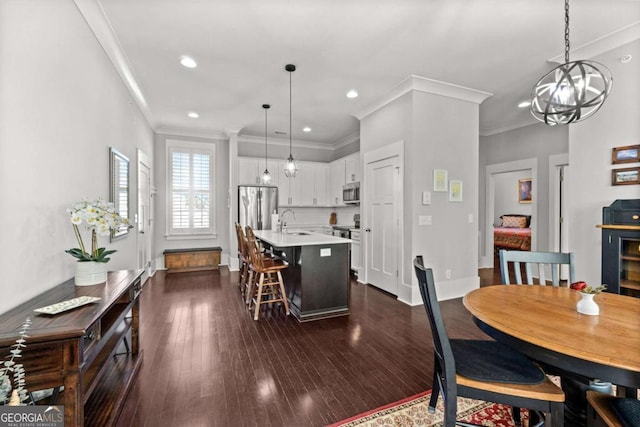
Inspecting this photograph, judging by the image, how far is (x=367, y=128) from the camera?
4.82 m

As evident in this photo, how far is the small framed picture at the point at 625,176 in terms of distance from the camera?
8.68 feet

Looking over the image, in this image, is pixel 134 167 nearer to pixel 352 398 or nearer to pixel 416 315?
pixel 352 398

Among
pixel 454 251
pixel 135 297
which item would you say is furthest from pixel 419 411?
pixel 454 251

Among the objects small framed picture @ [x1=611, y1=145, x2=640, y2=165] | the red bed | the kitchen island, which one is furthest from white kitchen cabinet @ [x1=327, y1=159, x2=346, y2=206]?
the red bed

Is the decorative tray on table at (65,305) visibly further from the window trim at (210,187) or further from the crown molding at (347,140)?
the crown molding at (347,140)

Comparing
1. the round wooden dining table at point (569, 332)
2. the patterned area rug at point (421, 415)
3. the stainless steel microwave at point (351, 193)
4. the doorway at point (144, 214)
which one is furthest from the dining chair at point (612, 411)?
the doorway at point (144, 214)

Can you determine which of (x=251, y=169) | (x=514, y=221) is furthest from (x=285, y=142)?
(x=514, y=221)

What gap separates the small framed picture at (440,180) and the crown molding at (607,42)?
174cm

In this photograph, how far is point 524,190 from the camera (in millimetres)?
8867

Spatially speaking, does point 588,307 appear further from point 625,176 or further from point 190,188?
point 190,188

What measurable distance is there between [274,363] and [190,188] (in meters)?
4.90

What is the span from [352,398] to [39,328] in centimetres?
179

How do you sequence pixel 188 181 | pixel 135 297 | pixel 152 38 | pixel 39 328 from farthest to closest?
1. pixel 188 181
2. pixel 152 38
3. pixel 135 297
4. pixel 39 328

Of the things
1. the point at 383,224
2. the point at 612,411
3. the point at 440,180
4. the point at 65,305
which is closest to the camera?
the point at 612,411
